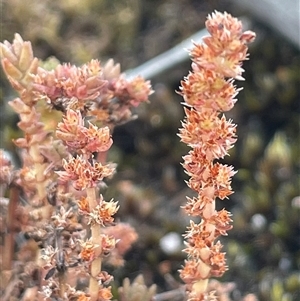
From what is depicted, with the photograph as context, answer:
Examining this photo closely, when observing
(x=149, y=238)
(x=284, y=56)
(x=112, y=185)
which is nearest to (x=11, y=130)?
(x=112, y=185)

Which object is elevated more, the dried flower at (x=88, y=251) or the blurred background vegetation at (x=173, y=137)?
the blurred background vegetation at (x=173, y=137)

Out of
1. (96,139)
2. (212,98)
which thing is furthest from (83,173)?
(212,98)

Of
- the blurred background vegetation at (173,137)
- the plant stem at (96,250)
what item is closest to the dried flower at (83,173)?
the plant stem at (96,250)

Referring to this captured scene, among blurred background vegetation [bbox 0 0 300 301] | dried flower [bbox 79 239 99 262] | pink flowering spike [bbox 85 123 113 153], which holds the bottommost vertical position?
dried flower [bbox 79 239 99 262]

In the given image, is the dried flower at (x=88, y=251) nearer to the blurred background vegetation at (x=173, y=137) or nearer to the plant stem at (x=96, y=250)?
the plant stem at (x=96, y=250)

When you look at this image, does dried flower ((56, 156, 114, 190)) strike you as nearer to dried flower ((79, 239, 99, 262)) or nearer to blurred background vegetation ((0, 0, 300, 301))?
dried flower ((79, 239, 99, 262))

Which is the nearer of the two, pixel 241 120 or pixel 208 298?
pixel 208 298

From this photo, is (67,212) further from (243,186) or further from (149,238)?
(243,186)

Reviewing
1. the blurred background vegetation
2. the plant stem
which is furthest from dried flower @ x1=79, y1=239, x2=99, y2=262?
the blurred background vegetation
